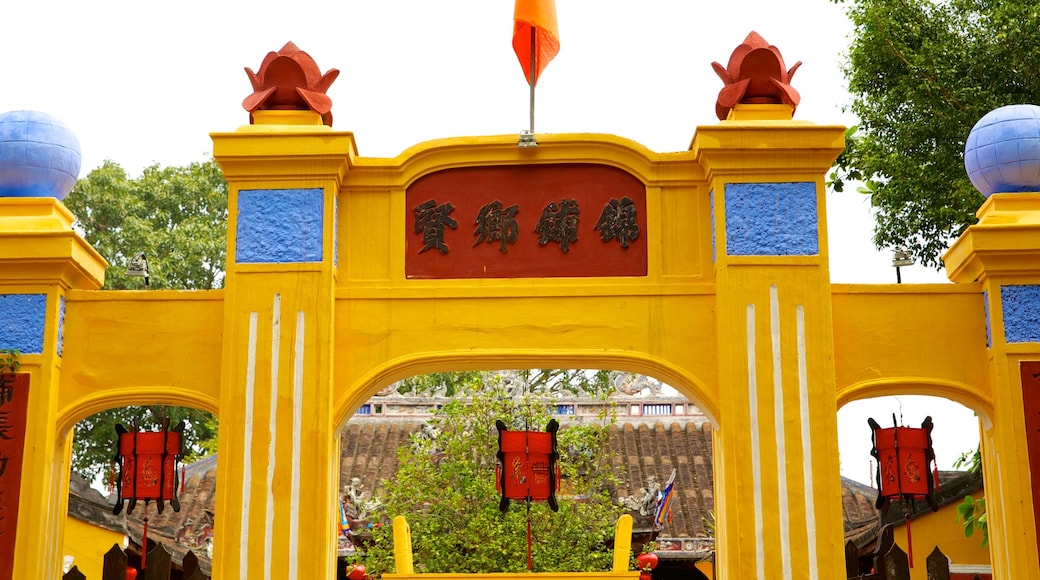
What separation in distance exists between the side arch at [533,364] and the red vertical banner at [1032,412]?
6.02 ft


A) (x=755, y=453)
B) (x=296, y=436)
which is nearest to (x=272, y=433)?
(x=296, y=436)

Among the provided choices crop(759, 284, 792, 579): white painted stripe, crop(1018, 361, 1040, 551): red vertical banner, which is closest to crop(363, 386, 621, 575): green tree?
crop(759, 284, 792, 579): white painted stripe

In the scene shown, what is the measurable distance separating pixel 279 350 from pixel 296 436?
532 millimetres

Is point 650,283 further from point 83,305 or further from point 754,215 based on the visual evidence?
point 83,305

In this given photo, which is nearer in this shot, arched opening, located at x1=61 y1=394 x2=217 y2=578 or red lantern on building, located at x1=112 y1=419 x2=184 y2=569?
red lantern on building, located at x1=112 y1=419 x2=184 y2=569

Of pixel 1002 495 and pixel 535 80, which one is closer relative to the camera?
pixel 1002 495

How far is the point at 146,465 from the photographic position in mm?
8695

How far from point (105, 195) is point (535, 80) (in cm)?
1223

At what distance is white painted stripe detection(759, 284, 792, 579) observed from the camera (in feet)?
25.6

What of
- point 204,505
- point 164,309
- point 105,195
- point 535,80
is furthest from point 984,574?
point 105,195

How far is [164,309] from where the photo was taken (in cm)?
839

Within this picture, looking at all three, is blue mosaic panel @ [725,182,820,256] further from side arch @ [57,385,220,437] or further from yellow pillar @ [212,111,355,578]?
side arch @ [57,385,220,437]

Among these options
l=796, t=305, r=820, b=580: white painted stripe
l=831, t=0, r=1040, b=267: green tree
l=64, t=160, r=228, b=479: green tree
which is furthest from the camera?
l=64, t=160, r=228, b=479: green tree

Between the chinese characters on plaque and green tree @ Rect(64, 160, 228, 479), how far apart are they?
10.6m
